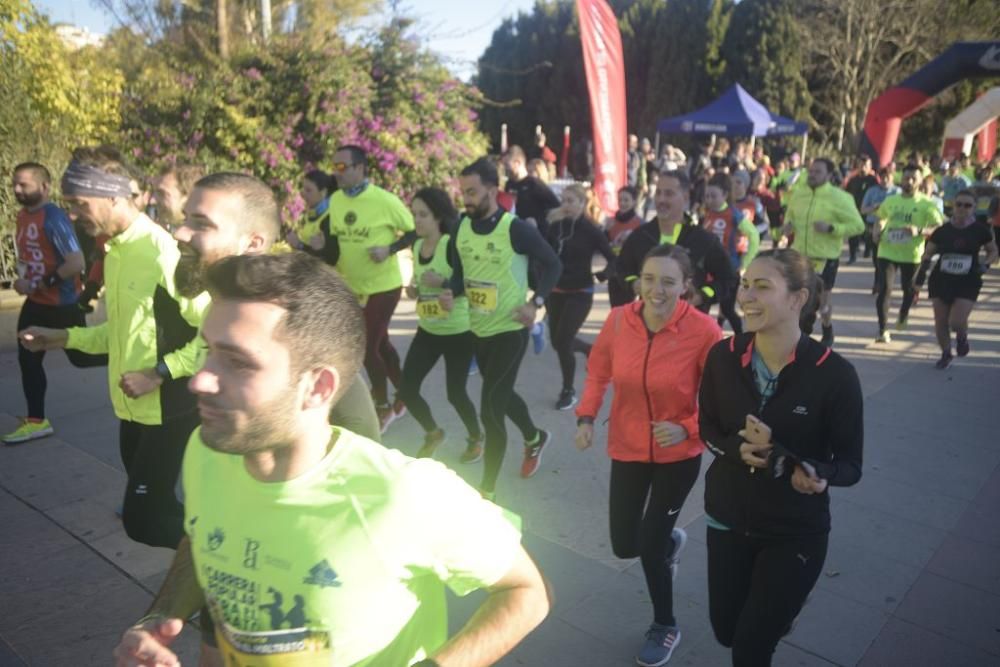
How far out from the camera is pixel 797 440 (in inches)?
103

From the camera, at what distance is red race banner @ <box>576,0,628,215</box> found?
9.97 m

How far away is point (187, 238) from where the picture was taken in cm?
282

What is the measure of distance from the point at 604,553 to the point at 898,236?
6.23 metres

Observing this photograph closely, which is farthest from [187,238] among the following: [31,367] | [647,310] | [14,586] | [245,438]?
[31,367]

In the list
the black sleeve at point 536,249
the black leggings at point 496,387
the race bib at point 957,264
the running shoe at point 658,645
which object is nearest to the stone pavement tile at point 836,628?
the running shoe at point 658,645

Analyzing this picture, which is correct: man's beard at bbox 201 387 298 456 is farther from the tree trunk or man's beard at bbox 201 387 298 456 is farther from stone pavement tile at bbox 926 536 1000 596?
the tree trunk

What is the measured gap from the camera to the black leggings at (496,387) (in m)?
4.62

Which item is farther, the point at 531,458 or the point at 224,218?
the point at 531,458

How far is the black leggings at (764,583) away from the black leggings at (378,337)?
3641 millimetres

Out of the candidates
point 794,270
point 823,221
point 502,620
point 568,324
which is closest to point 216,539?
point 502,620

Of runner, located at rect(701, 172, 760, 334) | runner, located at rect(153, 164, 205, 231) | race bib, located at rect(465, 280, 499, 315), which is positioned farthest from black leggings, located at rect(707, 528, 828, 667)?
runner, located at rect(701, 172, 760, 334)

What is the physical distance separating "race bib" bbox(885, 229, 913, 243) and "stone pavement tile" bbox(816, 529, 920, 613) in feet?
17.6

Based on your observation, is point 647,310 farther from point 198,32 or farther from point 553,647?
point 198,32

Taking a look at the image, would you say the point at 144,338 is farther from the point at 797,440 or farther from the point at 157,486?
the point at 797,440
